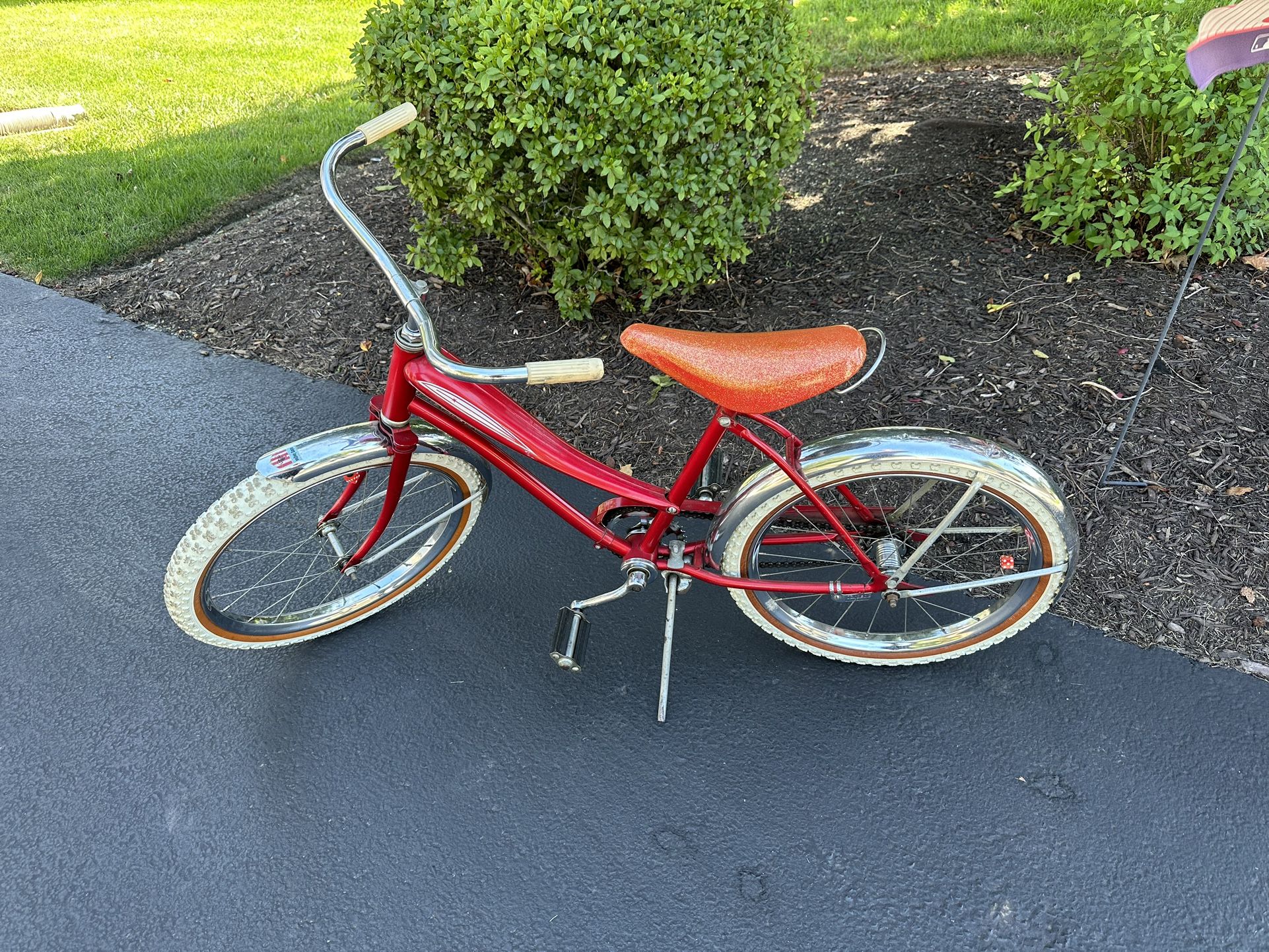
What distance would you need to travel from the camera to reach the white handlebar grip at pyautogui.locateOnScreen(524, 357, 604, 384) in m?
1.75

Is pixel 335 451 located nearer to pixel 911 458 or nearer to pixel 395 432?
pixel 395 432

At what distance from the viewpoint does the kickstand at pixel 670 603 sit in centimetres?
248

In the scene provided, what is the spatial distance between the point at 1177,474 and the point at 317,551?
3.20m

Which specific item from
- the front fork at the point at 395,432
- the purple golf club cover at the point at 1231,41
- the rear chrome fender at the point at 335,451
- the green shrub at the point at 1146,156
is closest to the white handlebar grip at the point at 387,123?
the front fork at the point at 395,432

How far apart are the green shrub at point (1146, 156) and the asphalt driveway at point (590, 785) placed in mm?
2152

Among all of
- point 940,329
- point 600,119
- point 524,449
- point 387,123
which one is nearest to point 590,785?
point 524,449

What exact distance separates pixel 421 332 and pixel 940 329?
8.27 feet

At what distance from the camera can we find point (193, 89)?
24.2ft

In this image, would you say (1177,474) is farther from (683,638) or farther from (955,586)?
(683,638)

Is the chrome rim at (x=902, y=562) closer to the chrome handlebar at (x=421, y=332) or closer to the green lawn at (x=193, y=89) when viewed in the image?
the chrome handlebar at (x=421, y=332)

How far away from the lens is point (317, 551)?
122 inches

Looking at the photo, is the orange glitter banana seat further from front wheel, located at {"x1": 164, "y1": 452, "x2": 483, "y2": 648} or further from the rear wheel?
front wheel, located at {"x1": 164, "y1": 452, "x2": 483, "y2": 648}

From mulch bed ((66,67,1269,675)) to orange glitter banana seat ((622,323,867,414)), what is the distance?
1260mm

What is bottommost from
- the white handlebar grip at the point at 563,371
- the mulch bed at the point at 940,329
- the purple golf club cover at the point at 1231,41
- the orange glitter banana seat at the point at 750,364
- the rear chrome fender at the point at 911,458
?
the mulch bed at the point at 940,329
